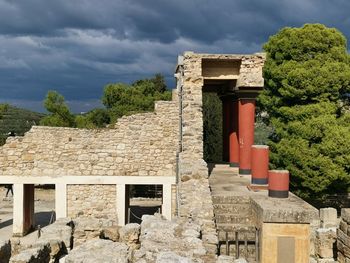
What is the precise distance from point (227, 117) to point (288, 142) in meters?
2.88

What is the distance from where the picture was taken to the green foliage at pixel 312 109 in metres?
16.1

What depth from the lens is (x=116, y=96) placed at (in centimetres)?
3697

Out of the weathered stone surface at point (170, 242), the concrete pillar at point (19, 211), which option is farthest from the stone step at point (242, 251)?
the concrete pillar at point (19, 211)

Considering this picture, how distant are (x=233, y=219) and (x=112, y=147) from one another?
7924mm

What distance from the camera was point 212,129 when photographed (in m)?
25.8

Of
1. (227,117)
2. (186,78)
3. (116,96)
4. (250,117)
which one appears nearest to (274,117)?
(227,117)

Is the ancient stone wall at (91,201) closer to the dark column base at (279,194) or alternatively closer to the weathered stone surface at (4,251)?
the dark column base at (279,194)

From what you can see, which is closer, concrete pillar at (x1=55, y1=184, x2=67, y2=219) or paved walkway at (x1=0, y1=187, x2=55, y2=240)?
concrete pillar at (x1=55, y1=184, x2=67, y2=219)

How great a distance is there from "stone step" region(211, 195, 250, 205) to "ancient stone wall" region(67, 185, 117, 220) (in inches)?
280

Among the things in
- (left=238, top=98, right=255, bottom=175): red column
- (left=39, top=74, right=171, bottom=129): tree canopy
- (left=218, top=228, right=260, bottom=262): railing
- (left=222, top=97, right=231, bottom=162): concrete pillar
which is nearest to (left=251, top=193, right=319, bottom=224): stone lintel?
(left=218, top=228, right=260, bottom=262): railing

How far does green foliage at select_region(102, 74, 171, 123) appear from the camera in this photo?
113 feet

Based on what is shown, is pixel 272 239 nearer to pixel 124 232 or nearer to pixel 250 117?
pixel 124 232

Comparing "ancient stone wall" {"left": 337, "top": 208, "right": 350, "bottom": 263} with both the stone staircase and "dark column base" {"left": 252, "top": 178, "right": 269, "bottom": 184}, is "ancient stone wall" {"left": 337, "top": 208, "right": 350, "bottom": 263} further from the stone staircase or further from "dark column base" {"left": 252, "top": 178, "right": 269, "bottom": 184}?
"dark column base" {"left": 252, "top": 178, "right": 269, "bottom": 184}

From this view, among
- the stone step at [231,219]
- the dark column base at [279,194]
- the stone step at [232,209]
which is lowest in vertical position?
the stone step at [231,219]
